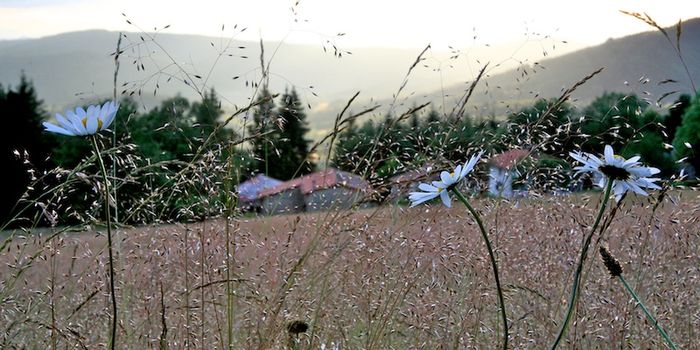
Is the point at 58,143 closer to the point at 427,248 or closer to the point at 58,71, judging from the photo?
the point at 427,248

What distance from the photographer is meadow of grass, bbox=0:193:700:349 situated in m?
2.62

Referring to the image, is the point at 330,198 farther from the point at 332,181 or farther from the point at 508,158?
the point at 508,158

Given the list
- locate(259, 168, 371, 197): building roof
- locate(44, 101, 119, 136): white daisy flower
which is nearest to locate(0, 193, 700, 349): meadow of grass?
locate(259, 168, 371, 197): building roof

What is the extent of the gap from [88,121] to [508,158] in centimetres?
203

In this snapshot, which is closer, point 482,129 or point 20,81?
point 482,129

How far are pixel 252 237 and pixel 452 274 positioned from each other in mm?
719

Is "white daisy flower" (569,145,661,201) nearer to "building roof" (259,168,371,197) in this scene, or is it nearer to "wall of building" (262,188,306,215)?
"building roof" (259,168,371,197)

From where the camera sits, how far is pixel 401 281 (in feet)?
9.11

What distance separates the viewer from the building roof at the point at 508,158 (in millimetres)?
3010

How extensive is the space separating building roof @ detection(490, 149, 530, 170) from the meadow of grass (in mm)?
161

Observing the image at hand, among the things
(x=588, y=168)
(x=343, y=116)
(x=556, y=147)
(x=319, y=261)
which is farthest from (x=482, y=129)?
(x=588, y=168)

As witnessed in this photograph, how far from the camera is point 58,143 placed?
3250cm

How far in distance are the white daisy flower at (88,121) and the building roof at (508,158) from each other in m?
1.75

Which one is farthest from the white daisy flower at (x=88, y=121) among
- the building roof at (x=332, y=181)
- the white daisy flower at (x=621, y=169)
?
the building roof at (x=332, y=181)
